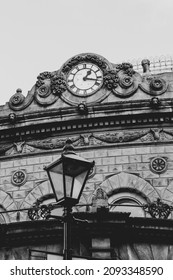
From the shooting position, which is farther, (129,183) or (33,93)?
(33,93)

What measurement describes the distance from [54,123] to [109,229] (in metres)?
10.3

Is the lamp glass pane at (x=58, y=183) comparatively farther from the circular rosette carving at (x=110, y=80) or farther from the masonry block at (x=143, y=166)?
the circular rosette carving at (x=110, y=80)

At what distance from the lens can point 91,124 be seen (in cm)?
2877

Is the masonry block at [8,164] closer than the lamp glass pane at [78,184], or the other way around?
the lamp glass pane at [78,184]

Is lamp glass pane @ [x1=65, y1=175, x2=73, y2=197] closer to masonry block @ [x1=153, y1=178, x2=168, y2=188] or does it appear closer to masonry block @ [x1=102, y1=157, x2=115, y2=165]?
masonry block @ [x1=153, y1=178, x2=168, y2=188]

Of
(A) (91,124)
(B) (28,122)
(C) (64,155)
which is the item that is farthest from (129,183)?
(C) (64,155)

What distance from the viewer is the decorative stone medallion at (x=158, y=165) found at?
27922mm

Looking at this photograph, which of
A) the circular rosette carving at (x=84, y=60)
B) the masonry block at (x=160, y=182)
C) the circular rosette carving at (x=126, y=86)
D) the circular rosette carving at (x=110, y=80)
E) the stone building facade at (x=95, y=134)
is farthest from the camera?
the circular rosette carving at (x=84, y=60)

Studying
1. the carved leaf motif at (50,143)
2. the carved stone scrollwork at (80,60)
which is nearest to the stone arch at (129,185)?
the carved leaf motif at (50,143)

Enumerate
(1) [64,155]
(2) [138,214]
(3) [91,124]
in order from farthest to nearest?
(3) [91,124], (2) [138,214], (1) [64,155]

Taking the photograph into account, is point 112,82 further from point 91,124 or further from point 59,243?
point 59,243

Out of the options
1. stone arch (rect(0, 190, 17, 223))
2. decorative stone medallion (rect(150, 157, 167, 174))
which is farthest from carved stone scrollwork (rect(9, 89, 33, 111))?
decorative stone medallion (rect(150, 157, 167, 174))

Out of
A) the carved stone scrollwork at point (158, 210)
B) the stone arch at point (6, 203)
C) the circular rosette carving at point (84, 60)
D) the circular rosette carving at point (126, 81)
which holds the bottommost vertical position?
the carved stone scrollwork at point (158, 210)

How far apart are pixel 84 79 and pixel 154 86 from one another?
3033 millimetres
